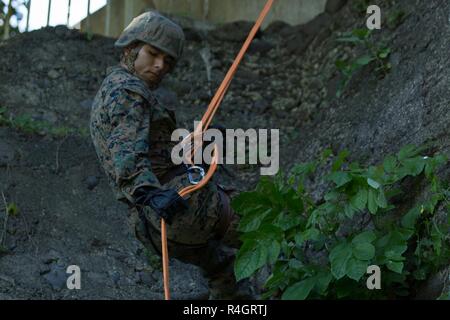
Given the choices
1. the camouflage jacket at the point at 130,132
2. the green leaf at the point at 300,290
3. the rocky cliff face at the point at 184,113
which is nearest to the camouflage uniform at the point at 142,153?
the camouflage jacket at the point at 130,132

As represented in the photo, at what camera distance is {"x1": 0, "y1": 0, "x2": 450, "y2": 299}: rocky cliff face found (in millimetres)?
6055

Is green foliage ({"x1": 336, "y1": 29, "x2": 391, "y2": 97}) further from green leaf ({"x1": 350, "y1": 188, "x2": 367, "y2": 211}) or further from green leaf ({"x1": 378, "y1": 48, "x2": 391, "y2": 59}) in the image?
green leaf ({"x1": 350, "y1": 188, "x2": 367, "y2": 211})

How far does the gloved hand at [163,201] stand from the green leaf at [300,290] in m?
0.61

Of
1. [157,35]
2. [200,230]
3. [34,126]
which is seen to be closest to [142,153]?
[200,230]

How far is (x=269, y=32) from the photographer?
885 cm

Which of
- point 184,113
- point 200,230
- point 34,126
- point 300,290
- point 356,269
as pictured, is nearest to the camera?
point 356,269

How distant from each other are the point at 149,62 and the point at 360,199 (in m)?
1.26

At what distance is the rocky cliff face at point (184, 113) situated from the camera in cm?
605

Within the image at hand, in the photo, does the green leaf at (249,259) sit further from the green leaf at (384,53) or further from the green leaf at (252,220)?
the green leaf at (384,53)

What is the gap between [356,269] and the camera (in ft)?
14.9

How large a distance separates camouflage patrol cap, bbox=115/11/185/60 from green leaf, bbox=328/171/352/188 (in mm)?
1003

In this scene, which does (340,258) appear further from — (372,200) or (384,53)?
(384,53)

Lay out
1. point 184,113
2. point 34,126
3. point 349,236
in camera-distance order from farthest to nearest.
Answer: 1. point 184,113
2. point 34,126
3. point 349,236

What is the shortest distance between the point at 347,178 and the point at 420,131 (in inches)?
45.0
